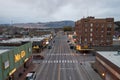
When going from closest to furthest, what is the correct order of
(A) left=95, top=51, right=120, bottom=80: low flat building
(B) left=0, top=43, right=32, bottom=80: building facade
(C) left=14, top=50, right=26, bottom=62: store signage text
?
(B) left=0, top=43, right=32, bottom=80: building facade < (A) left=95, top=51, right=120, bottom=80: low flat building < (C) left=14, top=50, right=26, bottom=62: store signage text

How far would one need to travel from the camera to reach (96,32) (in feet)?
321

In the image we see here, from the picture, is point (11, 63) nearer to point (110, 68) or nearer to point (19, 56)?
point (19, 56)

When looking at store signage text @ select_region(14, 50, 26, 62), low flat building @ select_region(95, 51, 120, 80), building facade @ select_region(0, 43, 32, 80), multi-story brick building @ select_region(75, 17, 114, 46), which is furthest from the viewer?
multi-story brick building @ select_region(75, 17, 114, 46)

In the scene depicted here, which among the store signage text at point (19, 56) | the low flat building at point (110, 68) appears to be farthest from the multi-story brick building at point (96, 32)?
the store signage text at point (19, 56)

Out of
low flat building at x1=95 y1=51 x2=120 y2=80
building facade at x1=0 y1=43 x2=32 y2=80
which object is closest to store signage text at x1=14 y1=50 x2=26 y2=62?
building facade at x1=0 y1=43 x2=32 y2=80

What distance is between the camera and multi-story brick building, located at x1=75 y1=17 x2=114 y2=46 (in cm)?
9681

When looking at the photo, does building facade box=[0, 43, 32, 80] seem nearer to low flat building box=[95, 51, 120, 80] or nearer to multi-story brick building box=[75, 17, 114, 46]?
low flat building box=[95, 51, 120, 80]

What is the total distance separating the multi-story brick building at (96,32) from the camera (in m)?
96.8

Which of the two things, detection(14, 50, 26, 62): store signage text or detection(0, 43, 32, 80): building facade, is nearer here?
detection(0, 43, 32, 80): building facade

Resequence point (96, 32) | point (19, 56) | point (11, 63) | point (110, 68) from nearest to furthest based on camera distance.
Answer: point (110, 68), point (11, 63), point (19, 56), point (96, 32)

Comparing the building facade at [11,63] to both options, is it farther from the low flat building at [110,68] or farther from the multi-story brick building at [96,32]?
the multi-story brick building at [96,32]

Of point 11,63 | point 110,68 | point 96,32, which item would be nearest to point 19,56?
point 11,63

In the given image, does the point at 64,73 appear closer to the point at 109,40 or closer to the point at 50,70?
the point at 50,70

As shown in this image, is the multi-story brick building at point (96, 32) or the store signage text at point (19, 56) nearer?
the store signage text at point (19, 56)
